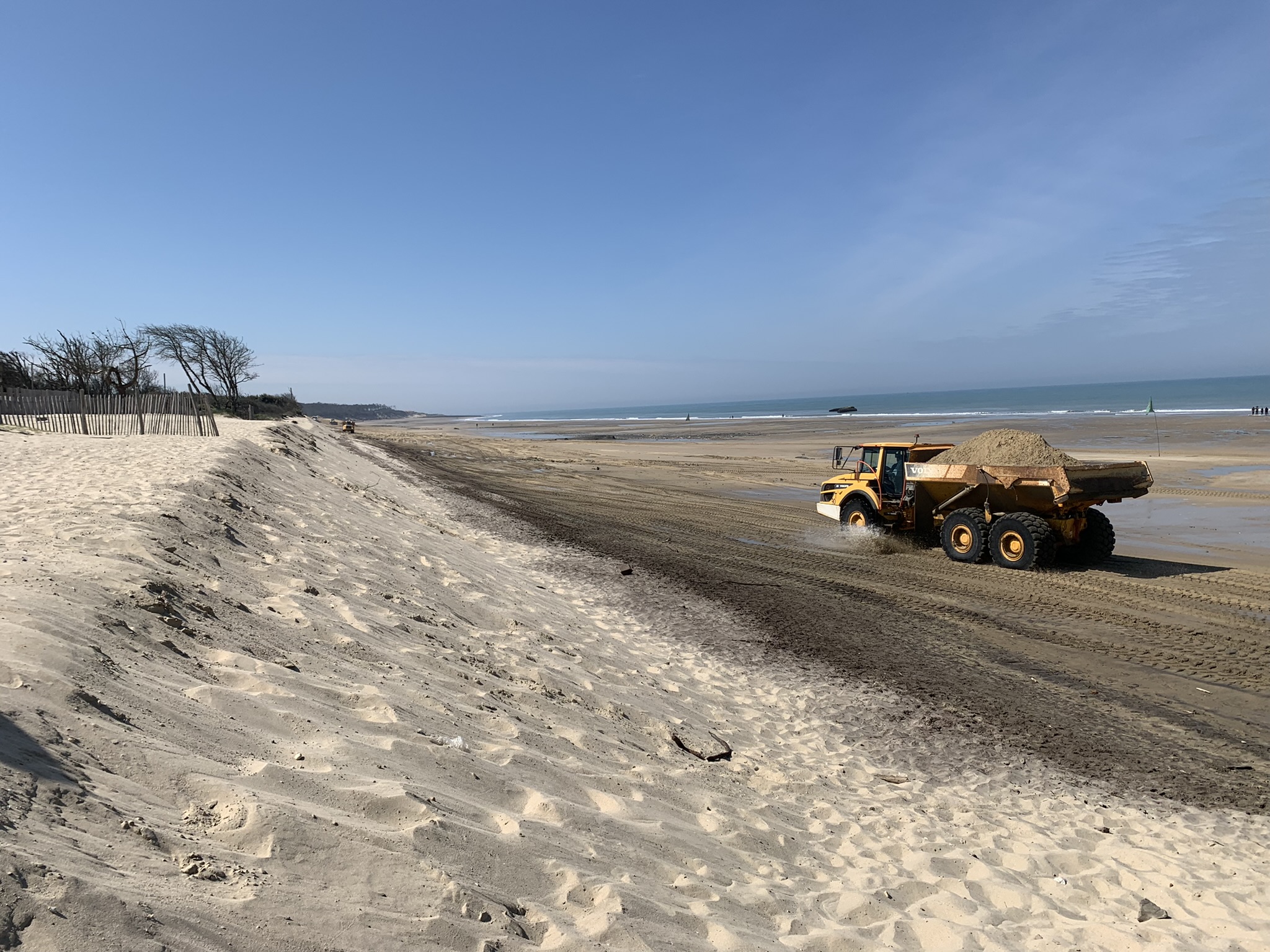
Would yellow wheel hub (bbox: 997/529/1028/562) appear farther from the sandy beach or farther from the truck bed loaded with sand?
the sandy beach

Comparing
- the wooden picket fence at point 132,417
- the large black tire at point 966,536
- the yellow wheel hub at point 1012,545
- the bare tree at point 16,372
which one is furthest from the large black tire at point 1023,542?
the bare tree at point 16,372

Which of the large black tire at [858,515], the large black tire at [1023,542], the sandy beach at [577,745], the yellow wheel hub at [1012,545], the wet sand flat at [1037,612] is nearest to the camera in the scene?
the sandy beach at [577,745]

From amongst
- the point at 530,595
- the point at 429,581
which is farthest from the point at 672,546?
the point at 429,581

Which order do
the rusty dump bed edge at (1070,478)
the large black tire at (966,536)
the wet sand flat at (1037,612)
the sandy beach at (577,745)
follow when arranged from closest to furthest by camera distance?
the sandy beach at (577,745)
the wet sand flat at (1037,612)
the rusty dump bed edge at (1070,478)
the large black tire at (966,536)

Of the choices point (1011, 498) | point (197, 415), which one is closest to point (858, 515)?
point (1011, 498)

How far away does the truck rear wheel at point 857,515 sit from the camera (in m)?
14.4

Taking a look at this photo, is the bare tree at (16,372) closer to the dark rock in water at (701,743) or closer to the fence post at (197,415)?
the fence post at (197,415)

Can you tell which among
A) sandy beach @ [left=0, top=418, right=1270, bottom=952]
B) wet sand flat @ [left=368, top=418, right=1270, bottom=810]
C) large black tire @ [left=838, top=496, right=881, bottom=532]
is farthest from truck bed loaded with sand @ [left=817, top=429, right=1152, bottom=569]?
sandy beach @ [left=0, top=418, right=1270, bottom=952]

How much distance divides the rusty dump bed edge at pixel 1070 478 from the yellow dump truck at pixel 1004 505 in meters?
0.01

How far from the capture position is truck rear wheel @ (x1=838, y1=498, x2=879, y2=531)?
14359mm

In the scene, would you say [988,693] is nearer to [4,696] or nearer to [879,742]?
[879,742]

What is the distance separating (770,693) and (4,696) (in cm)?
561

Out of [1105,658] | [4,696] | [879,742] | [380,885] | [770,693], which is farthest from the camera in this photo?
[1105,658]

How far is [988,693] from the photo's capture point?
685cm
